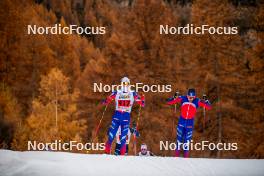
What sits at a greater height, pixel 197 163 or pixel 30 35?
pixel 30 35

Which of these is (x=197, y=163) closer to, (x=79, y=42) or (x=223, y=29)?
(x=223, y=29)

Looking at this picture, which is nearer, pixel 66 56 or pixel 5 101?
pixel 5 101

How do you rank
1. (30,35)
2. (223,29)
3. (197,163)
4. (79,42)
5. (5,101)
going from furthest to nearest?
(79,42), (30,35), (5,101), (223,29), (197,163)

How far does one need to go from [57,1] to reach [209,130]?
188 ft

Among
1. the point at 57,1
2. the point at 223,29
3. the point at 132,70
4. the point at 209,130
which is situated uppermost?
the point at 57,1

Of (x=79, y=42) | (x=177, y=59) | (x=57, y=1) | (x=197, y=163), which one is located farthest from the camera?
(x=57, y=1)

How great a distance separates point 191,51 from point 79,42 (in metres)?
23.2

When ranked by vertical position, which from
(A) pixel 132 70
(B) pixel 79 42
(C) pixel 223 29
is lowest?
(A) pixel 132 70

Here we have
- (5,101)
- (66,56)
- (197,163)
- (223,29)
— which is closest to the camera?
(197,163)

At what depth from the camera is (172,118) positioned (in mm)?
22359

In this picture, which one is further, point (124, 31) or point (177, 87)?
point (124, 31)

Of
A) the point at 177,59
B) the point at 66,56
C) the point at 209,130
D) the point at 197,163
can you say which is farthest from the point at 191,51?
the point at 197,163

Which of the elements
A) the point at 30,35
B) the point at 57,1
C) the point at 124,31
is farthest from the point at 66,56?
the point at 57,1

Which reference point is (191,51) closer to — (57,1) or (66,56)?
(66,56)
